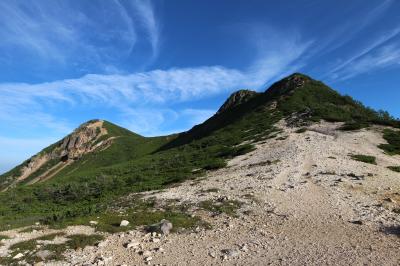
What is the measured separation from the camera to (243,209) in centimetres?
2269

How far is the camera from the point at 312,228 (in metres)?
18.8

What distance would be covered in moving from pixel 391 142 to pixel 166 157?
32.3 metres

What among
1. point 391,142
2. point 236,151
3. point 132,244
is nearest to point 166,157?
point 236,151

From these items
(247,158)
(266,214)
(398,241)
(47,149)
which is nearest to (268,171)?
(247,158)

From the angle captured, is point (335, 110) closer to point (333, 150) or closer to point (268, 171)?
point (333, 150)

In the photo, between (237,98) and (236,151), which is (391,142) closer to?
(236,151)

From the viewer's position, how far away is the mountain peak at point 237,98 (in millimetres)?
109625

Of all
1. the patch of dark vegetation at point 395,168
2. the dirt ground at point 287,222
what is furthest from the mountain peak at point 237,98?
the patch of dark vegetation at point 395,168

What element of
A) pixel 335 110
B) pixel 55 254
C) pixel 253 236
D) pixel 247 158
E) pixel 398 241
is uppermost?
pixel 335 110

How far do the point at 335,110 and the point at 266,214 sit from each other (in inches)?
1905

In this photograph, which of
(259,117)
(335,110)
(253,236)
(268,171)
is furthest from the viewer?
(259,117)

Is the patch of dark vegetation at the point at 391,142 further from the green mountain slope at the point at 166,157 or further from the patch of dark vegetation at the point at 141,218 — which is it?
the patch of dark vegetation at the point at 141,218

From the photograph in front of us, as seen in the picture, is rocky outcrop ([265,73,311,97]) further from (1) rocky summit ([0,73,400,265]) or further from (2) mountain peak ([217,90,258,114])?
(1) rocky summit ([0,73,400,265])

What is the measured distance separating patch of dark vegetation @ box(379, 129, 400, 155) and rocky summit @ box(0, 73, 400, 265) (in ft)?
0.39
